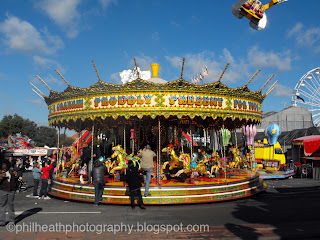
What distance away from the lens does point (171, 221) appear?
26.2ft

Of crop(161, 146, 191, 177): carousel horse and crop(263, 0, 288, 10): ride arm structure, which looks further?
crop(161, 146, 191, 177): carousel horse

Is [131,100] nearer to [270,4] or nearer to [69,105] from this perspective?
[69,105]

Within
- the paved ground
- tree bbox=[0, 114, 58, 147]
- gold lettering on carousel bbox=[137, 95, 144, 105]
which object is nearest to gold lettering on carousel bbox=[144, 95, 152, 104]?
gold lettering on carousel bbox=[137, 95, 144, 105]

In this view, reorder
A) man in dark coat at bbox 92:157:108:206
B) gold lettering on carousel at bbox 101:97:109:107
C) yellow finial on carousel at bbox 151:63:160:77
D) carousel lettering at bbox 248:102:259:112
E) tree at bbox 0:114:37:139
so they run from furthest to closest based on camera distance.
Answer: tree at bbox 0:114:37:139
yellow finial on carousel at bbox 151:63:160:77
carousel lettering at bbox 248:102:259:112
gold lettering on carousel at bbox 101:97:109:107
man in dark coat at bbox 92:157:108:206

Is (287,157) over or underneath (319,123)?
underneath

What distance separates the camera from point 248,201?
442 inches

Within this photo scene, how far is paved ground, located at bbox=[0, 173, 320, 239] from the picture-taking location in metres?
6.65

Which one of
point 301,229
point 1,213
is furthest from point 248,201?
point 1,213

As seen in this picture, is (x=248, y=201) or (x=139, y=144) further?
(x=139, y=144)

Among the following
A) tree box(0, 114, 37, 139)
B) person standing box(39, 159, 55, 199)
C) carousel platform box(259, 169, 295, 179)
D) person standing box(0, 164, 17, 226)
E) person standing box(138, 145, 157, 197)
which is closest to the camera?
person standing box(0, 164, 17, 226)

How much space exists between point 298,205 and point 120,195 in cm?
673

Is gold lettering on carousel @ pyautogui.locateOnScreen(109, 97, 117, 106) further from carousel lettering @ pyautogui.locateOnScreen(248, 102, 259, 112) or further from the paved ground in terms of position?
carousel lettering @ pyautogui.locateOnScreen(248, 102, 259, 112)

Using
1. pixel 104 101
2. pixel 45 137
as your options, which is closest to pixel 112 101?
pixel 104 101

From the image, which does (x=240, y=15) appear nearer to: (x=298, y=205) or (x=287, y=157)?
(x=298, y=205)
